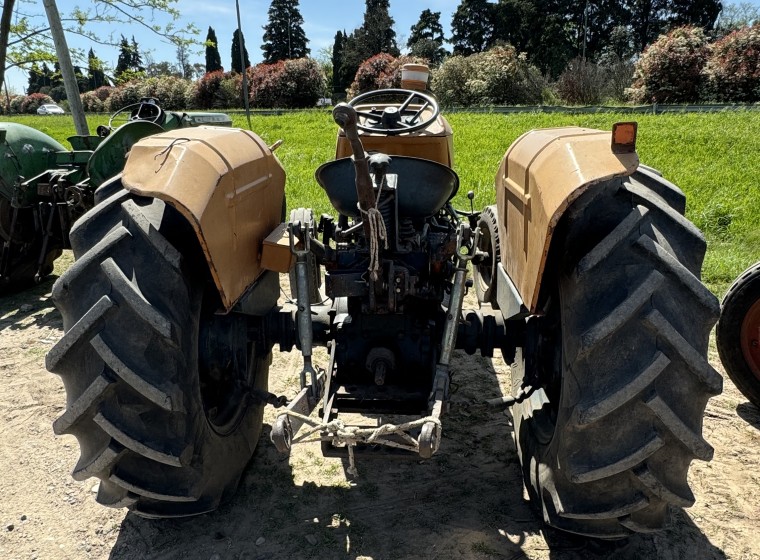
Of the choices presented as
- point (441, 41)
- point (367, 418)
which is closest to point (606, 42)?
point (441, 41)

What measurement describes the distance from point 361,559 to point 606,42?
4738 cm

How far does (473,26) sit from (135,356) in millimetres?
48380

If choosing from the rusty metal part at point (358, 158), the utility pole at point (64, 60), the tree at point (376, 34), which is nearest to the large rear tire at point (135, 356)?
the rusty metal part at point (358, 158)

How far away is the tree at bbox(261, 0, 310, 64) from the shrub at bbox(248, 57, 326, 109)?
73.4 feet

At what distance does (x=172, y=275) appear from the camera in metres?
2.01

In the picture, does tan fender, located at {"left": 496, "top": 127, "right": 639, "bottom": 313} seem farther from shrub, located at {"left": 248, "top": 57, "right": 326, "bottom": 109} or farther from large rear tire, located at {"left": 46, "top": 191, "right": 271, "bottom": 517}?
shrub, located at {"left": 248, "top": 57, "right": 326, "bottom": 109}

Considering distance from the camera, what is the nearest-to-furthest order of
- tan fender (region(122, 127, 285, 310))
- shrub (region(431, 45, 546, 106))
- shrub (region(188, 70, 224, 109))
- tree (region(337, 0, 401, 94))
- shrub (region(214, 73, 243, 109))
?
tan fender (region(122, 127, 285, 310)), shrub (region(431, 45, 546, 106)), shrub (region(214, 73, 243, 109)), shrub (region(188, 70, 224, 109)), tree (region(337, 0, 401, 94))

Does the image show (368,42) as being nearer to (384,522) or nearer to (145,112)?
(145,112)

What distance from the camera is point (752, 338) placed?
3236 mm

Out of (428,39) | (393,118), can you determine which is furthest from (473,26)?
(393,118)

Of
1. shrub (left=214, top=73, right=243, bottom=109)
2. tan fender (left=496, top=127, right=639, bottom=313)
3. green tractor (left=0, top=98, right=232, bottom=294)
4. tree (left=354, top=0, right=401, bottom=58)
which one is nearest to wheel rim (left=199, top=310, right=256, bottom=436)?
tan fender (left=496, top=127, right=639, bottom=313)

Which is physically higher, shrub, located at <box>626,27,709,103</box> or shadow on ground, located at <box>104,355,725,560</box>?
shrub, located at <box>626,27,709,103</box>

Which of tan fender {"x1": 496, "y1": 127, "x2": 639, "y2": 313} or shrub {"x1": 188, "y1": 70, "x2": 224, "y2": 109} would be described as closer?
tan fender {"x1": 496, "y1": 127, "x2": 639, "y2": 313}

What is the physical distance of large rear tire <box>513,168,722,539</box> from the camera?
1813mm
